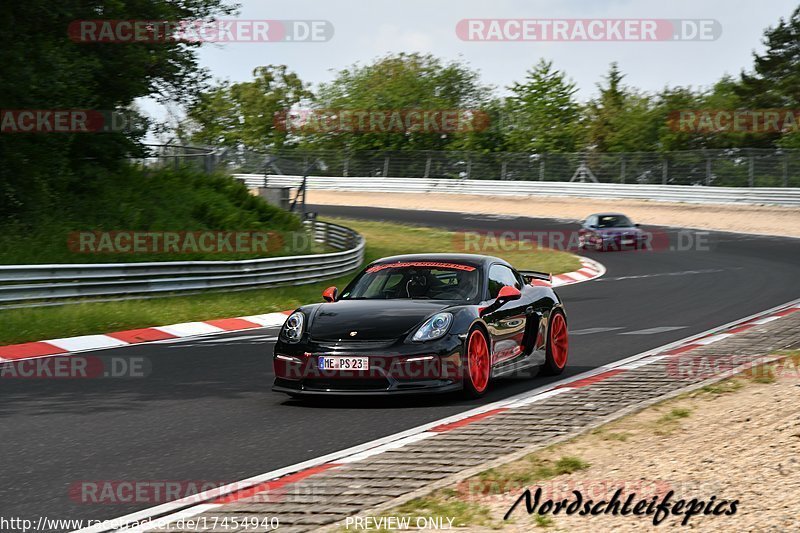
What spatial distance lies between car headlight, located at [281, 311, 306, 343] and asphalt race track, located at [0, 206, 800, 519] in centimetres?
58

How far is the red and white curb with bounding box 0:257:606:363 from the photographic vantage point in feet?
44.0

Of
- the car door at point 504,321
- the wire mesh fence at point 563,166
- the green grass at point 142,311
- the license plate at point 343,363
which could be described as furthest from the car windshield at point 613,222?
the license plate at point 343,363

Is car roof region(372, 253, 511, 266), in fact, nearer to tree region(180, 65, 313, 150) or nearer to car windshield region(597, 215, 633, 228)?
car windshield region(597, 215, 633, 228)

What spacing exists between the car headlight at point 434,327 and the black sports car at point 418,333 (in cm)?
1

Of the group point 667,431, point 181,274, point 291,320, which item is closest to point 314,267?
point 181,274

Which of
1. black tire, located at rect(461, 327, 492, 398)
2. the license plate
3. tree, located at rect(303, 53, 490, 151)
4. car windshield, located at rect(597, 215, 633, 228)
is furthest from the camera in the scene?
tree, located at rect(303, 53, 490, 151)

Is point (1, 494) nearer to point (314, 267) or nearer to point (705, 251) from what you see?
point (314, 267)

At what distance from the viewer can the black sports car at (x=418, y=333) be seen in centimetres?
902

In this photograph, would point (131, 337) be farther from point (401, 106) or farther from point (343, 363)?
point (401, 106)

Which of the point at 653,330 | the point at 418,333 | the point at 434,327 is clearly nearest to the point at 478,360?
the point at 434,327

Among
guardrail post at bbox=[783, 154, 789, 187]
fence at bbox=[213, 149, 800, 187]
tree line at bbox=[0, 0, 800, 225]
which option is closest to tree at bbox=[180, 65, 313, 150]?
tree line at bbox=[0, 0, 800, 225]

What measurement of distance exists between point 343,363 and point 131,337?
678 centimetres

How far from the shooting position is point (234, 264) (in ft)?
67.8

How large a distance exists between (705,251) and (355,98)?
195ft
